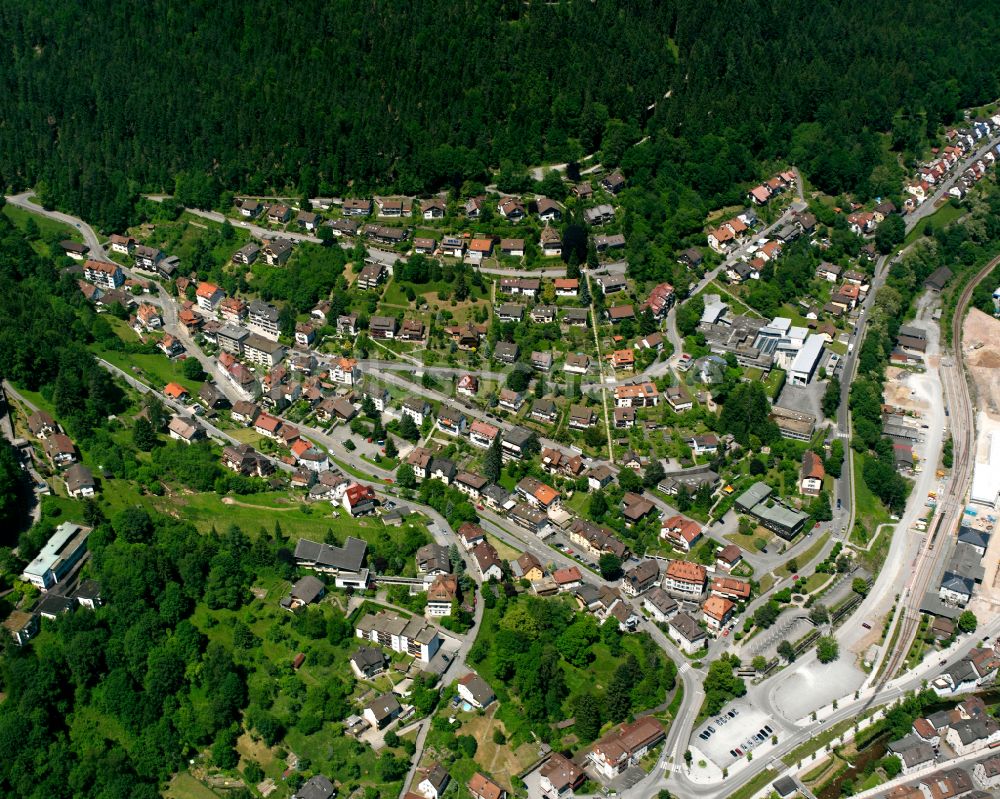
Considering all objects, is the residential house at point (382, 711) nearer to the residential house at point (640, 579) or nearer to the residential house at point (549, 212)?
the residential house at point (640, 579)

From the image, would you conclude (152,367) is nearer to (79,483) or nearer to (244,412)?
(244,412)

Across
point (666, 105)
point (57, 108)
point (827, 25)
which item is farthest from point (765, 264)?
point (57, 108)

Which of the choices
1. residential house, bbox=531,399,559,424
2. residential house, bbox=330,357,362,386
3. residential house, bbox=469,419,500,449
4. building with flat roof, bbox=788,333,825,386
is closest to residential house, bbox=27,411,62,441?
residential house, bbox=330,357,362,386

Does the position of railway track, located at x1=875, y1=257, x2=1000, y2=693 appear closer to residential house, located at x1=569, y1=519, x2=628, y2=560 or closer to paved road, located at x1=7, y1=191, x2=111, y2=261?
residential house, located at x1=569, y1=519, x2=628, y2=560

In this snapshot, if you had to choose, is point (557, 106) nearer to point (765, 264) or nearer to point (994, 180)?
point (765, 264)

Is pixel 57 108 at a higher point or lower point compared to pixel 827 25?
lower

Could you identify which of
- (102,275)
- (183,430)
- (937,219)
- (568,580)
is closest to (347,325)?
(183,430)
